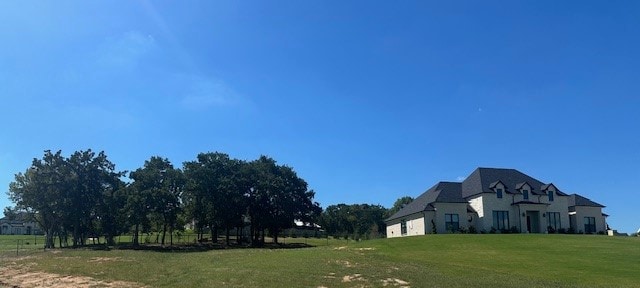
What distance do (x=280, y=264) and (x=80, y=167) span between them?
47.1 metres

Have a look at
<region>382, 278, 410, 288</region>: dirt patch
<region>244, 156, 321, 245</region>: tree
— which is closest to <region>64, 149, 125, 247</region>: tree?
<region>244, 156, 321, 245</region>: tree

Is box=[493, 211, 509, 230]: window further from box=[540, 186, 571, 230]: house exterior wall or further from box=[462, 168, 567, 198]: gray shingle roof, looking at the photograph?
box=[540, 186, 571, 230]: house exterior wall

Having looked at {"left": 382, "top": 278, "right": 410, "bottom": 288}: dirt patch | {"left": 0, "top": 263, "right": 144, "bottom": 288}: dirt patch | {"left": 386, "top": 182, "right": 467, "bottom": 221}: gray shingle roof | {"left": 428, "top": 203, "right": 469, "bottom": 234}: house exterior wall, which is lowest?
{"left": 382, "top": 278, "right": 410, "bottom": 288}: dirt patch

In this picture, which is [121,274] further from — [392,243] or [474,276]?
[392,243]

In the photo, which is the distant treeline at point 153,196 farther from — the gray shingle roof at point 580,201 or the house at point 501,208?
the gray shingle roof at point 580,201

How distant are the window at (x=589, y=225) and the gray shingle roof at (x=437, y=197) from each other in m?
17.3

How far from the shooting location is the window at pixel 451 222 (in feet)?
217

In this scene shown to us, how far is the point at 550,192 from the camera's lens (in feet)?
228

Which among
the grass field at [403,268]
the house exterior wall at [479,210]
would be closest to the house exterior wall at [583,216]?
the house exterior wall at [479,210]

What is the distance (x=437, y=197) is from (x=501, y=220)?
8.43m

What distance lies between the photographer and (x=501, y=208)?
Answer: 6700cm

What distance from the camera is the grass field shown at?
2809 cm

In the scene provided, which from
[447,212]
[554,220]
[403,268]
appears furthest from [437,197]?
[403,268]

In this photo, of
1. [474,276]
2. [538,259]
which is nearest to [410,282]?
[474,276]
